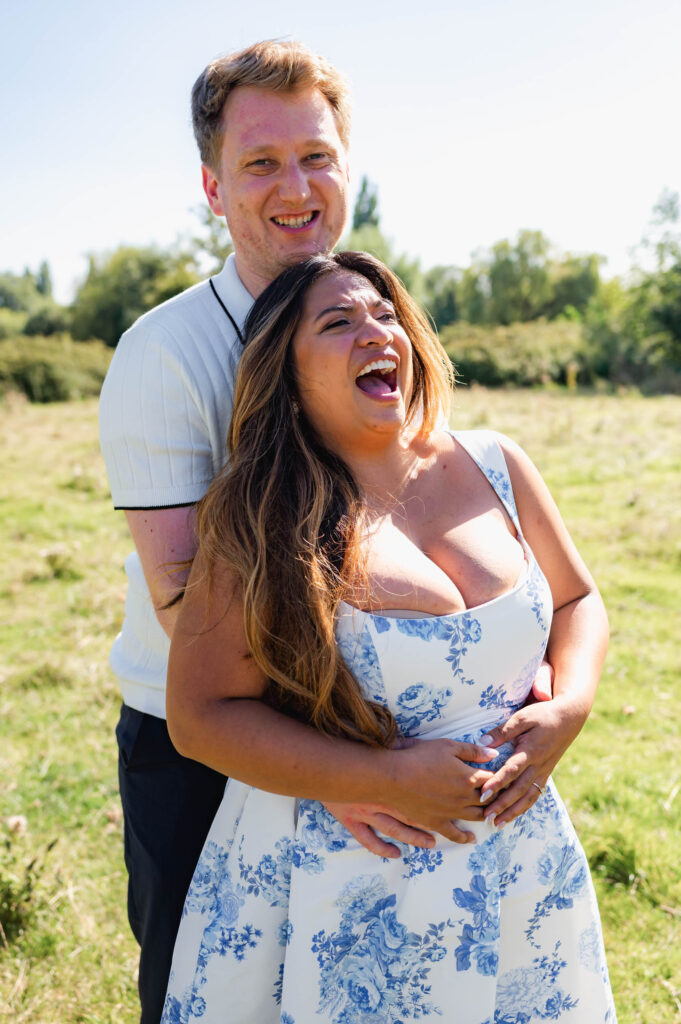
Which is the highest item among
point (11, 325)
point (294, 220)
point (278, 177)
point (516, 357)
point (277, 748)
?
point (11, 325)

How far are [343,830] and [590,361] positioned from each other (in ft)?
101

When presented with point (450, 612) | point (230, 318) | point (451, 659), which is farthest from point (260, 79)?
point (451, 659)

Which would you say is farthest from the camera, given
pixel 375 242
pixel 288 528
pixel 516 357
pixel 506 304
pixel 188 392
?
pixel 506 304

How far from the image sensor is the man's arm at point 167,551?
1.96m

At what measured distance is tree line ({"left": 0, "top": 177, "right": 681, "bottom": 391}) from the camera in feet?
95.0

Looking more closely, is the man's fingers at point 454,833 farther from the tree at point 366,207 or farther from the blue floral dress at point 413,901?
the tree at point 366,207

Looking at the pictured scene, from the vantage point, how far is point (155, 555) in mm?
2014

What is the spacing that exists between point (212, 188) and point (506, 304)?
5075cm

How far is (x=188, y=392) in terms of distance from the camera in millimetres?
2041

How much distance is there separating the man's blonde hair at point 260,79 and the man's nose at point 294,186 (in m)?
0.21

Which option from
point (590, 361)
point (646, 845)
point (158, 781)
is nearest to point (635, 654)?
point (646, 845)

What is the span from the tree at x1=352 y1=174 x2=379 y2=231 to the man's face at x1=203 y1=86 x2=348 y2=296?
49.4 m

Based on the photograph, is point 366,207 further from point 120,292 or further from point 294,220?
point 294,220

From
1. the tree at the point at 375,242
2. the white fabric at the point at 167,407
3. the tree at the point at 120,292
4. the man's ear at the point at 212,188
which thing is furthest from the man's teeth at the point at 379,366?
the tree at the point at 120,292
